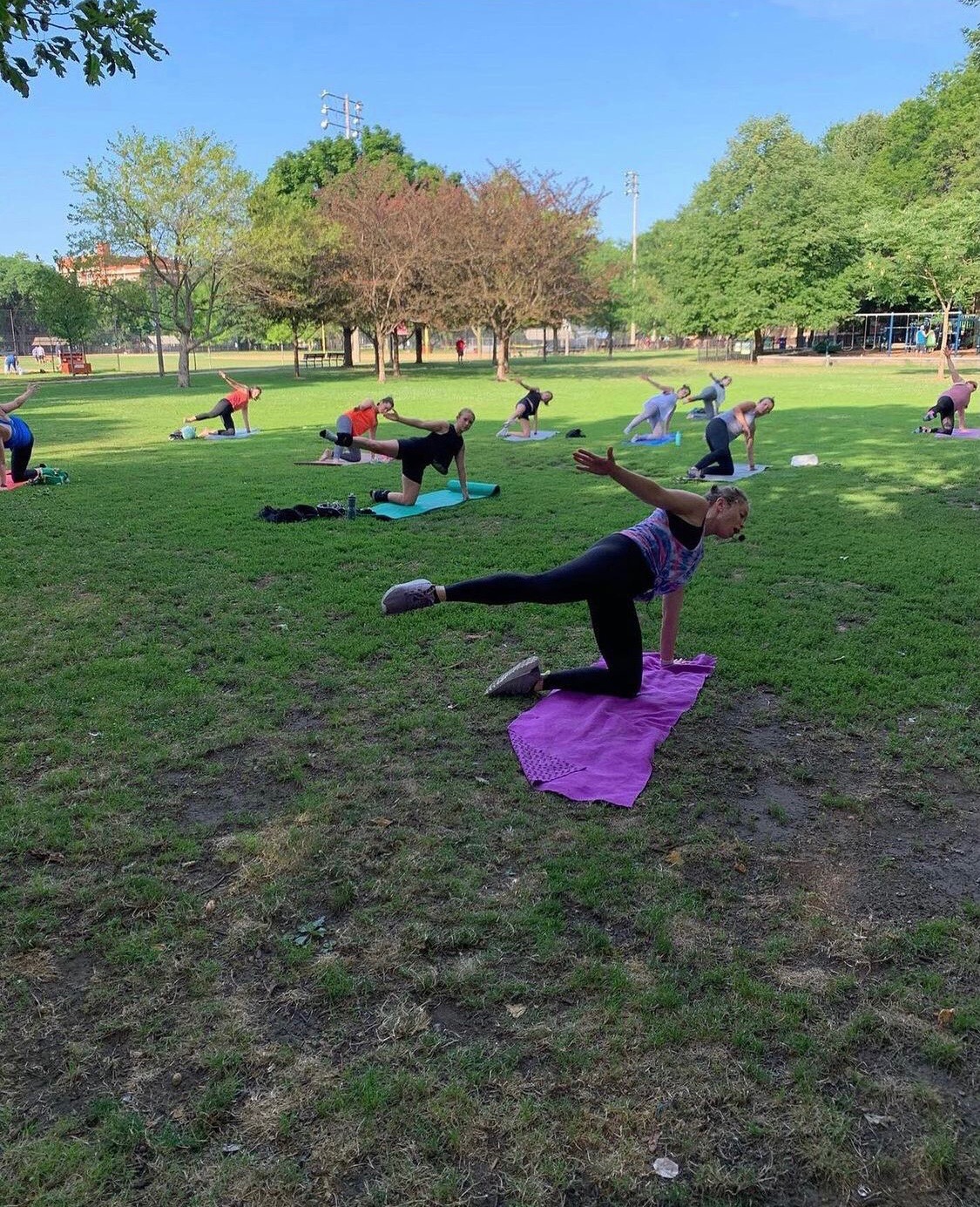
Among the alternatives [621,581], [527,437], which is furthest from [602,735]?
[527,437]

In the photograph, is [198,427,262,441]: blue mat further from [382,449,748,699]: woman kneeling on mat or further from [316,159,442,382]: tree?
[316,159,442,382]: tree

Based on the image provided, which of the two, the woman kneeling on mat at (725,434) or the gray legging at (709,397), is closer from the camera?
the woman kneeling on mat at (725,434)

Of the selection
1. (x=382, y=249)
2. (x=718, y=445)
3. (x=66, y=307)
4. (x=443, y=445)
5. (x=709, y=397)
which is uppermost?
(x=382, y=249)

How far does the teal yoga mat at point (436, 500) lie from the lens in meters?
10.1

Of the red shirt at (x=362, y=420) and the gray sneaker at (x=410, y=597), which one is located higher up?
the red shirt at (x=362, y=420)

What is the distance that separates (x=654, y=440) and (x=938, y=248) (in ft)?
76.9

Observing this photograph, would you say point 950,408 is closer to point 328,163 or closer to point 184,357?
point 184,357

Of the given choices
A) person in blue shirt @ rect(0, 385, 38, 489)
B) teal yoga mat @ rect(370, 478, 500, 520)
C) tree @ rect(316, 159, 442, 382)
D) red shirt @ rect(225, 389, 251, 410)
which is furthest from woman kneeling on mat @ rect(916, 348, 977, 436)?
tree @ rect(316, 159, 442, 382)

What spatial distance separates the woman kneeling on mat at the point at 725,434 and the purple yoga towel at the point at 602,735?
7117 mm

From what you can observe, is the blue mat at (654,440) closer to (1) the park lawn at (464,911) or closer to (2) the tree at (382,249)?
(1) the park lawn at (464,911)

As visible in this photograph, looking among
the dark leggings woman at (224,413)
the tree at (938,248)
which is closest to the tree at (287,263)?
the dark leggings woman at (224,413)

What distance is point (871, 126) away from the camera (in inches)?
2431

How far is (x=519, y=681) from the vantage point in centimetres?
515

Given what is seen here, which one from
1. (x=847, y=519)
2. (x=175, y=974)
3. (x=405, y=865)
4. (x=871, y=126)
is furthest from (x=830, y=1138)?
(x=871, y=126)
